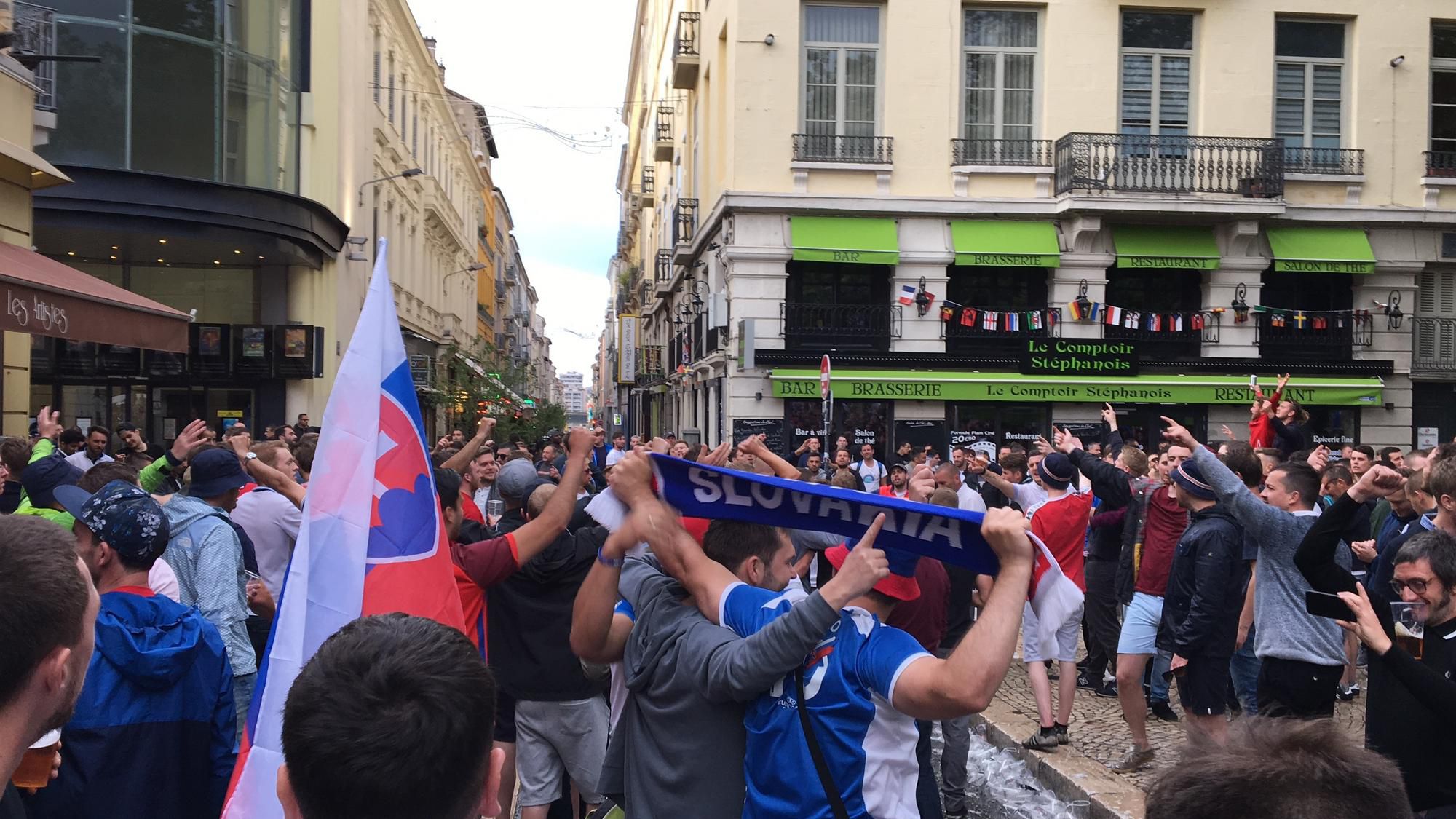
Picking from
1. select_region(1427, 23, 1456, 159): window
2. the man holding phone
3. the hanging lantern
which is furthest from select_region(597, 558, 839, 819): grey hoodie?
select_region(1427, 23, 1456, 159): window

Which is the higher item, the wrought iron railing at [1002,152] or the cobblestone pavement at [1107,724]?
the wrought iron railing at [1002,152]

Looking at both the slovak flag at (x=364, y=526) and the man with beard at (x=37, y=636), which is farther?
the slovak flag at (x=364, y=526)

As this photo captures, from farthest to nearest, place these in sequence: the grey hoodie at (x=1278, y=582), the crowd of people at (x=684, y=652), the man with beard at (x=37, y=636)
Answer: the grey hoodie at (x=1278, y=582)
the man with beard at (x=37, y=636)
the crowd of people at (x=684, y=652)

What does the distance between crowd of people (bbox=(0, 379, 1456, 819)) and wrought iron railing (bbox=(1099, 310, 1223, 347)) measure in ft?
50.5

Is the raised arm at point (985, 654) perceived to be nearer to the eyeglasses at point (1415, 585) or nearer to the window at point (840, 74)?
the eyeglasses at point (1415, 585)

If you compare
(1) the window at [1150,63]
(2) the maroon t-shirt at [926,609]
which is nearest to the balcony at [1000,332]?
(1) the window at [1150,63]

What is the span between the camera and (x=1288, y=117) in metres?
23.3

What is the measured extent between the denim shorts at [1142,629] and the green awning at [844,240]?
15.2 metres

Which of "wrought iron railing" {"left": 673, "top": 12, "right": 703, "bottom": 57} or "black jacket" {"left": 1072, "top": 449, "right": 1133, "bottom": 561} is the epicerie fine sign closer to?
"wrought iron railing" {"left": 673, "top": 12, "right": 703, "bottom": 57}

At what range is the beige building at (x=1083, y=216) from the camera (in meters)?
22.0

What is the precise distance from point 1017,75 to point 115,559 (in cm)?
2217

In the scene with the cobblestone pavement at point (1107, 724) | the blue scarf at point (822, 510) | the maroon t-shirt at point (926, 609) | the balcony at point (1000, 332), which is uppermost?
the balcony at point (1000, 332)

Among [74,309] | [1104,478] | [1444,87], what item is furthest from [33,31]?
[1444,87]

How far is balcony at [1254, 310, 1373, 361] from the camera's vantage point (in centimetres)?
2289
